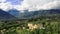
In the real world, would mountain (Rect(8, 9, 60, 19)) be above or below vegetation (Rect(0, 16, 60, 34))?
above

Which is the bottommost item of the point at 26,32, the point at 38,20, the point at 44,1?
the point at 26,32

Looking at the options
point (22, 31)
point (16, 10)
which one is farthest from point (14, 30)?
point (16, 10)

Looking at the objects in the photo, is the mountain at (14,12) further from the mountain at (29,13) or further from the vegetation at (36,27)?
the vegetation at (36,27)

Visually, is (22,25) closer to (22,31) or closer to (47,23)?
(22,31)

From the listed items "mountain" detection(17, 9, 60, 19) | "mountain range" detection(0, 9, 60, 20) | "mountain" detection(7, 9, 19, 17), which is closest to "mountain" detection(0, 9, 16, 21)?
"mountain range" detection(0, 9, 60, 20)

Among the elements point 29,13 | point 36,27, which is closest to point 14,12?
point 29,13

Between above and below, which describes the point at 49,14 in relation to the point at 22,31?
above

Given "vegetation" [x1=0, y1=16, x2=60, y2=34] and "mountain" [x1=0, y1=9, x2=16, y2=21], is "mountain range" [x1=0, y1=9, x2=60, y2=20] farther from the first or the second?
"vegetation" [x1=0, y1=16, x2=60, y2=34]

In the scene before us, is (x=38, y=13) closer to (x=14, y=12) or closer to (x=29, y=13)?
(x=29, y=13)

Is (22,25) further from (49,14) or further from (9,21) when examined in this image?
(49,14)
